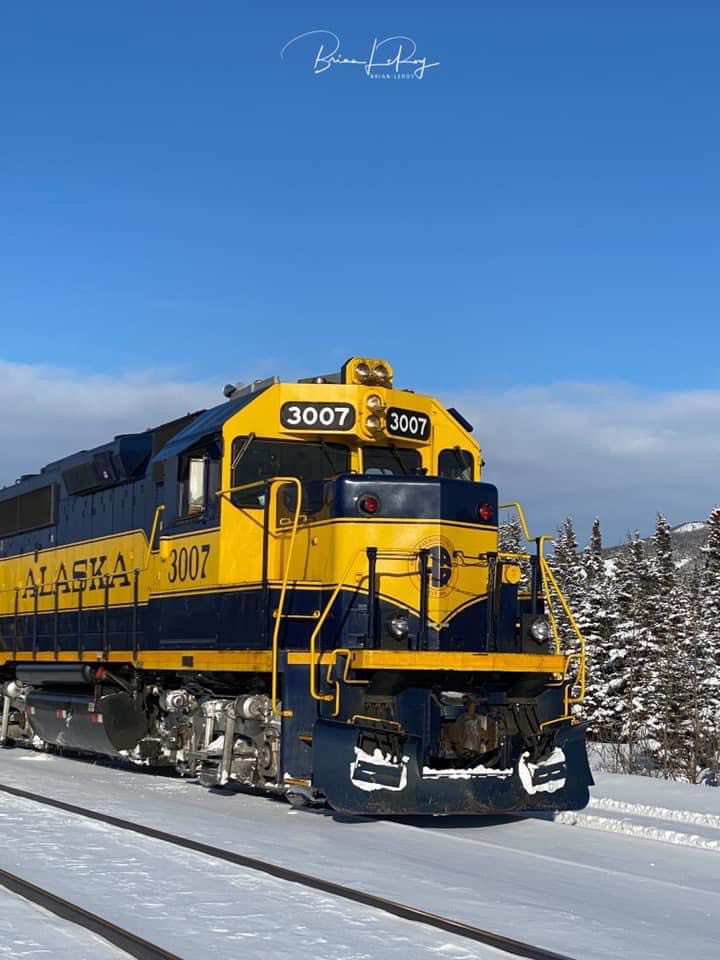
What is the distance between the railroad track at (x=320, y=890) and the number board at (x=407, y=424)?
4.11 m

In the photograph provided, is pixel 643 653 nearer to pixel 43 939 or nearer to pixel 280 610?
pixel 280 610

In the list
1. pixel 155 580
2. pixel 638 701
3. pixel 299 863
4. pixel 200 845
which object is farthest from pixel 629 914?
pixel 638 701

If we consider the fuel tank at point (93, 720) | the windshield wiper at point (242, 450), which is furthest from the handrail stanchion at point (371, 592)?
the fuel tank at point (93, 720)

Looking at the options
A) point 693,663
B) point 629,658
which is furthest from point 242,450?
point 629,658

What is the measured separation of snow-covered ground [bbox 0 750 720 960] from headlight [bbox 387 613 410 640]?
4.96ft

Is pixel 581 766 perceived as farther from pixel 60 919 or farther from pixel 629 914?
pixel 60 919

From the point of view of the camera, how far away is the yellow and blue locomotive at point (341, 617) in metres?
9.59

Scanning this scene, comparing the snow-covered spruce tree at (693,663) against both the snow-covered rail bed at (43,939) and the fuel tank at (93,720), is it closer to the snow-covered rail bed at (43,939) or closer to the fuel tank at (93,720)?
the fuel tank at (93,720)

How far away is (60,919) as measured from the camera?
19.5 ft

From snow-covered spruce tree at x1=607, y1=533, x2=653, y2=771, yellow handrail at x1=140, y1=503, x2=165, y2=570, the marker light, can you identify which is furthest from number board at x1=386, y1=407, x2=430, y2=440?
snow-covered spruce tree at x1=607, y1=533, x2=653, y2=771

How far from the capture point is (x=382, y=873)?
7504mm

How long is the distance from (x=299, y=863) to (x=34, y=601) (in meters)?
10.0

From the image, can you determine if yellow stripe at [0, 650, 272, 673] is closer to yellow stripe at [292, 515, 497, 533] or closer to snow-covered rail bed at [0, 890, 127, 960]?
yellow stripe at [292, 515, 497, 533]

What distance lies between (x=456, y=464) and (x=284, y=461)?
170cm
